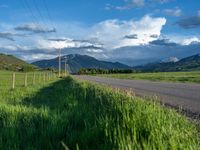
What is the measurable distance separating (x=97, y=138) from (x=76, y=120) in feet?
7.16

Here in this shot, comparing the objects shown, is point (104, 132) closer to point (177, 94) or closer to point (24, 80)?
point (177, 94)

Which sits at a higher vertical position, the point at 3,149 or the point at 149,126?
the point at 149,126

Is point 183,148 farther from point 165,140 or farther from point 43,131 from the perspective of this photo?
point 43,131

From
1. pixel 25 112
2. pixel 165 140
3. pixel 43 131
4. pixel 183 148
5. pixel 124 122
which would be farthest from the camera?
pixel 25 112

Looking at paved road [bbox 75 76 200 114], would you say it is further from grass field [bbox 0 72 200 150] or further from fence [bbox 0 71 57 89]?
fence [bbox 0 71 57 89]

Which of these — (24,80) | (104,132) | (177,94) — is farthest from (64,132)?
(24,80)

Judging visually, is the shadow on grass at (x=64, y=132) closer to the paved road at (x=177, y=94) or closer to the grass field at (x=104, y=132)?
the grass field at (x=104, y=132)

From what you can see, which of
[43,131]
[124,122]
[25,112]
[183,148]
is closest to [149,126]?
[124,122]

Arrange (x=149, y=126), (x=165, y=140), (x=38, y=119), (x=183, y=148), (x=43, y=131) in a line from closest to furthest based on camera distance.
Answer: (x=183, y=148) → (x=165, y=140) → (x=149, y=126) → (x=43, y=131) → (x=38, y=119)

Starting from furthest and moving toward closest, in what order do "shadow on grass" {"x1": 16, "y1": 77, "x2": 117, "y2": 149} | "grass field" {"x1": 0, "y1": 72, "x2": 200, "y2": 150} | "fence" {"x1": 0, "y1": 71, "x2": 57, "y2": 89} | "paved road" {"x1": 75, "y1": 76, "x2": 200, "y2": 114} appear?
"fence" {"x1": 0, "y1": 71, "x2": 57, "y2": 89}, "paved road" {"x1": 75, "y1": 76, "x2": 200, "y2": 114}, "shadow on grass" {"x1": 16, "y1": 77, "x2": 117, "y2": 149}, "grass field" {"x1": 0, "y1": 72, "x2": 200, "y2": 150}

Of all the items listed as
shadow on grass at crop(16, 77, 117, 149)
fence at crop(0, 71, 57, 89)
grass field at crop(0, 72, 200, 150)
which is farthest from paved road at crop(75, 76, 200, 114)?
fence at crop(0, 71, 57, 89)

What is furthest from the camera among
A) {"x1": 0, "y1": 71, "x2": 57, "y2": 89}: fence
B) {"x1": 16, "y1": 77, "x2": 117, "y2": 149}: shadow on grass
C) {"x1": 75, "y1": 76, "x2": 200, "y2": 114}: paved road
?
{"x1": 0, "y1": 71, "x2": 57, "y2": 89}: fence

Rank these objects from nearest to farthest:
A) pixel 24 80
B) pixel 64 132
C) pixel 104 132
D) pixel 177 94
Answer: pixel 104 132, pixel 64 132, pixel 177 94, pixel 24 80

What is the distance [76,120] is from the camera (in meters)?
8.72
